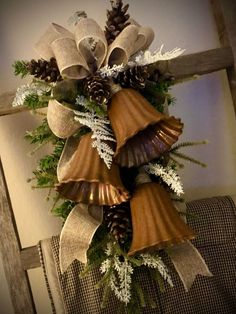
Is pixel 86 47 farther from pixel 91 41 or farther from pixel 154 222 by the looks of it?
pixel 154 222

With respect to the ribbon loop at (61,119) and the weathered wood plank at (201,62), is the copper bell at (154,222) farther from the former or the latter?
the weathered wood plank at (201,62)

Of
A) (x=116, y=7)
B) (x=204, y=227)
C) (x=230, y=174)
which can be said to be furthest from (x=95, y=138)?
(x=230, y=174)

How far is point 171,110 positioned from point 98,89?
→ 375 millimetres

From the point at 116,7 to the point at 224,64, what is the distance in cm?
34

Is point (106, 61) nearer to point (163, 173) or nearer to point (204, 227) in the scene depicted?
point (163, 173)

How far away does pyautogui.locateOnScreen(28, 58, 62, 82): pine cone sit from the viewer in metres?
0.60

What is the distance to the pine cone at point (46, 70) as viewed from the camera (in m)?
0.60

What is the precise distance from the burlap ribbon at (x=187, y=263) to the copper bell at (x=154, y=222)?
0.06 metres

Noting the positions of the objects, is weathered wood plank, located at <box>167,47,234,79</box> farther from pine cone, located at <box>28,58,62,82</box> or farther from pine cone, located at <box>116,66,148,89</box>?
pine cone, located at <box>28,58,62,82</box>

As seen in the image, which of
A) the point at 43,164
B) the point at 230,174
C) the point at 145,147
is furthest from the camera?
the point at 230,174

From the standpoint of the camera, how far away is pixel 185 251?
664mm

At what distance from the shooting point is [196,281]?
0.78m

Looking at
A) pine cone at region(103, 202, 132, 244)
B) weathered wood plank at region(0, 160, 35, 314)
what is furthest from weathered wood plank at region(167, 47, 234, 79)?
weathered wood plank at region(0, 160, 35, 314)

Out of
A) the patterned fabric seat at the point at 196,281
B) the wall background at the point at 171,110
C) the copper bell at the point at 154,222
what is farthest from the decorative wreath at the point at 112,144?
the wall background at the point at 171,110
